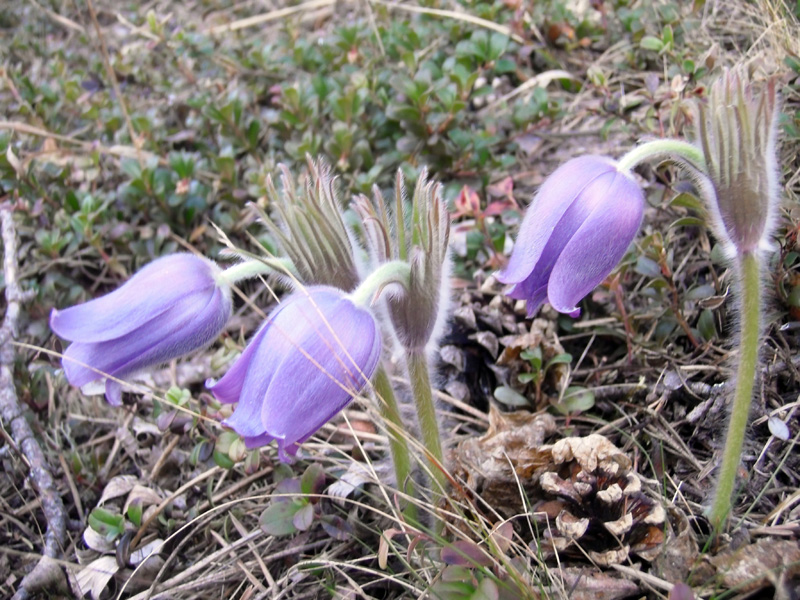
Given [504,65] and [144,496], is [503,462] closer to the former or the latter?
[144,496]

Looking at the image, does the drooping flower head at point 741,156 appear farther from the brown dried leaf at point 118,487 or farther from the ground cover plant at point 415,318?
the brown dried leaf at point 118,487

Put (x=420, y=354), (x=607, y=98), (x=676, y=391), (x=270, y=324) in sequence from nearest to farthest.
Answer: (x=270, y=324) < (x=420, y=354) < (x=676, y=391) < (x=607, y=98)

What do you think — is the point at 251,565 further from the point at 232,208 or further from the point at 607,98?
the point at 607,98

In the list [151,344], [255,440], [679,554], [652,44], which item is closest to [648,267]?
[679,554]

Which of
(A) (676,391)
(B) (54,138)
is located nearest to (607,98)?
(A) (676,391)

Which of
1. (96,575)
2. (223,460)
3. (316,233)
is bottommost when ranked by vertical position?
(96,575)

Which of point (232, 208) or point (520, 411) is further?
point (232, 208)
